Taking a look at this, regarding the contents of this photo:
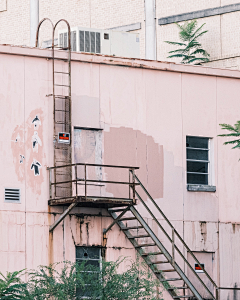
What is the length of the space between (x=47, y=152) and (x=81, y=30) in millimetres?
4791

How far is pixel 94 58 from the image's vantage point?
2323cm

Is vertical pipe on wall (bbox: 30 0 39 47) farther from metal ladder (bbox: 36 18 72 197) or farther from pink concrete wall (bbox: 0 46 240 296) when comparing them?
metal ladder (bbox: 36 18 72 197)

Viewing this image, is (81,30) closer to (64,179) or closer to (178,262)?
(64,179)

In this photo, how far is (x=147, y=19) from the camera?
111 ft

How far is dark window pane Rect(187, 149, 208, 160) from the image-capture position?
80.6ft

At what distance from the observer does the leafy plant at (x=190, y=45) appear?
31.8 metres

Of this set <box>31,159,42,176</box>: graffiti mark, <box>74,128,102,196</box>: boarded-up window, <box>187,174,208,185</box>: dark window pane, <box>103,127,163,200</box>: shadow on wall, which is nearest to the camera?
<box>31,159,42,176</box>: graffiti mark

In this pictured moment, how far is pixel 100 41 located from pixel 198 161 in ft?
16.0

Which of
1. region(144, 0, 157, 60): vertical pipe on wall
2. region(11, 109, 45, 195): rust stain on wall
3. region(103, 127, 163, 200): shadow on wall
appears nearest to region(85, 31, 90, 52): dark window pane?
region(103, 127, 163, 200): shadow on wall

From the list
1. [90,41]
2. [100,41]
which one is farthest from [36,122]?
[100,41]

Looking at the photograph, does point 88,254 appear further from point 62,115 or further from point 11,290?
point 11,290

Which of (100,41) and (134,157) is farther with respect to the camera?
(100,41)

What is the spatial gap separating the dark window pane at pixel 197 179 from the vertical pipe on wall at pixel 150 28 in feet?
33.2

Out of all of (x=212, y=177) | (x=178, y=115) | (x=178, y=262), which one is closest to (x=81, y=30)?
(x=178, y=115)
